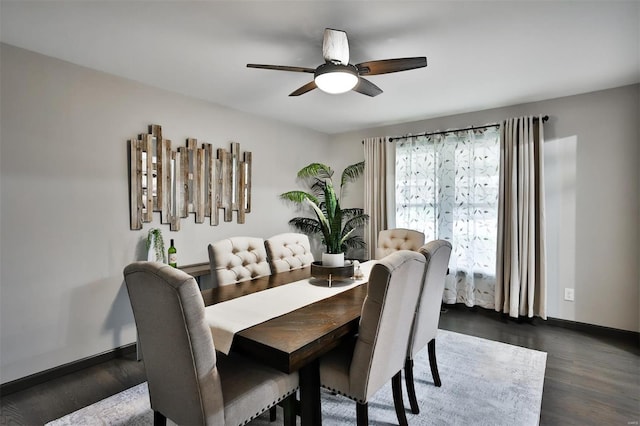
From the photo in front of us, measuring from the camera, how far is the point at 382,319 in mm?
1497

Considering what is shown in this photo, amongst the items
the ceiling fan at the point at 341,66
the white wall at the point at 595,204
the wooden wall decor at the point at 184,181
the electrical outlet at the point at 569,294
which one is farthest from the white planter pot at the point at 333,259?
the electrical outlet at the point at 569,294

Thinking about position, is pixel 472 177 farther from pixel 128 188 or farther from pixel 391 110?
pixel 128 188

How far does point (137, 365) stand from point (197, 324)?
2.00 meters

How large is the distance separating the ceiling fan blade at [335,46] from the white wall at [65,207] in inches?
75.8

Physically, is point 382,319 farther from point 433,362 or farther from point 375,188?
point 375,188

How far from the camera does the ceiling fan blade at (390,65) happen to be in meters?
1.99

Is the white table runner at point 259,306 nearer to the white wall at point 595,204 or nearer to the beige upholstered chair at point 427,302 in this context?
the beige upholstered chair at point 427,302

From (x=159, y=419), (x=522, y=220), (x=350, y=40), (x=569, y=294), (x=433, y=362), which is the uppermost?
(x=350, y=40)

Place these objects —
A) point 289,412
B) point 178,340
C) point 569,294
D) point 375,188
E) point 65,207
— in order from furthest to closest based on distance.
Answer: point 375,188, point 569,294, point 65,207, point 289,412, point 178,340

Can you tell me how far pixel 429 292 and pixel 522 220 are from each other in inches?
83.9

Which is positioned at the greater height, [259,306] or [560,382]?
[259,306]

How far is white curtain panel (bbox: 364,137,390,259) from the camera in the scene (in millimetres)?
4547

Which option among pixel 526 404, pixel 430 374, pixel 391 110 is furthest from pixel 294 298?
pixel 391 110

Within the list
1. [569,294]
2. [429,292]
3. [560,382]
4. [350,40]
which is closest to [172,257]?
→ [429,292]
